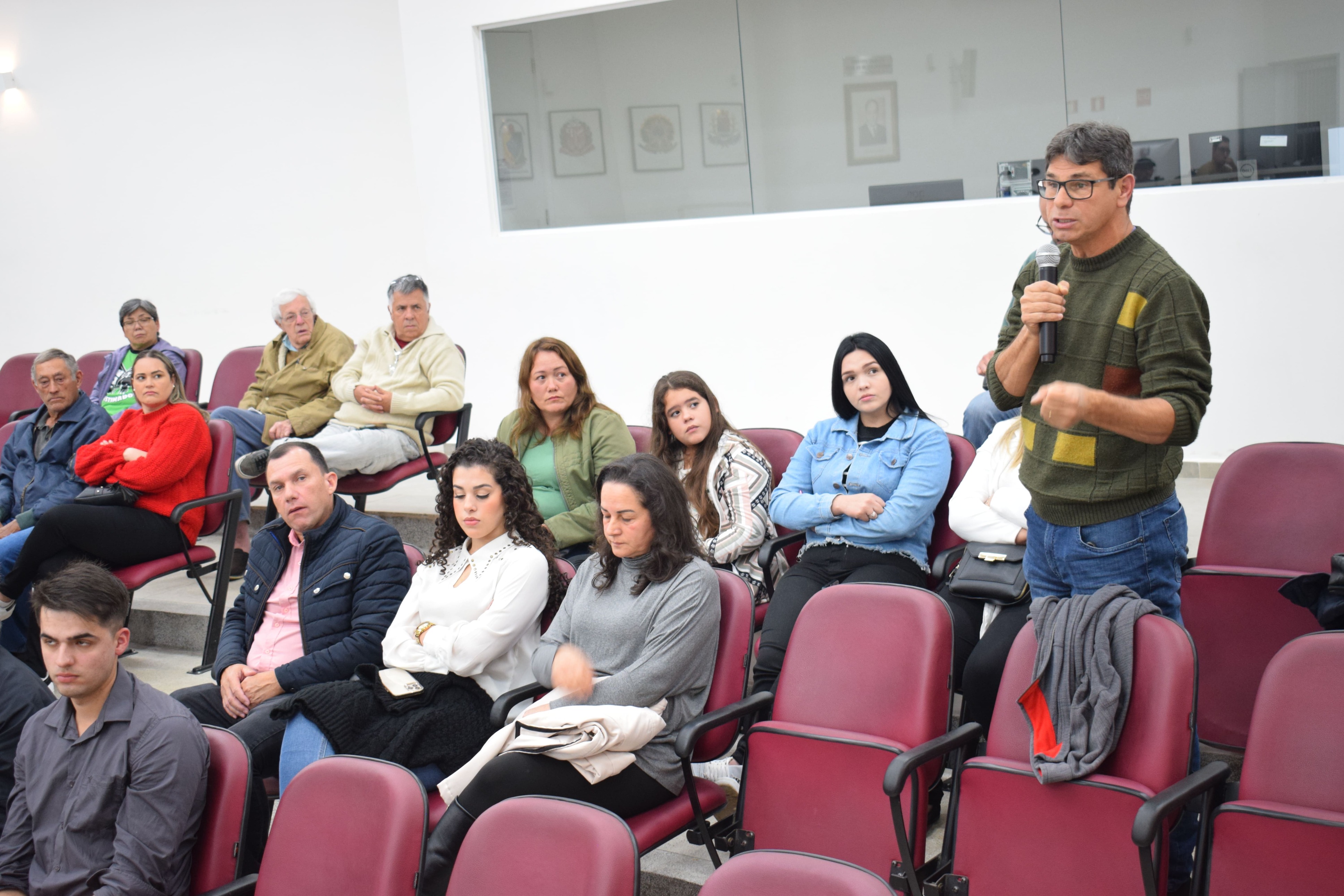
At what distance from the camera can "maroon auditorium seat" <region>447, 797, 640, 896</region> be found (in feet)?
5.62

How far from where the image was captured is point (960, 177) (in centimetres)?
518

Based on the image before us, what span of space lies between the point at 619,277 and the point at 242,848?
13.2ft

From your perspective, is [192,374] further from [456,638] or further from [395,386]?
[456,638]

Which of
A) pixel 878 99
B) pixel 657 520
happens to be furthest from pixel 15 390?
pixel 657 520

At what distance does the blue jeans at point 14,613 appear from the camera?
162 inches

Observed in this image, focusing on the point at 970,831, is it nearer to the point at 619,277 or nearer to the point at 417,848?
the point at 417,848

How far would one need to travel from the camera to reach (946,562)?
10.1 ft

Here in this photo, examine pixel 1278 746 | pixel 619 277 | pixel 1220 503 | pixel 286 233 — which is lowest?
pixel 1278 746

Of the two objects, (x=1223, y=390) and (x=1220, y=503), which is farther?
(x=1223, y=390)

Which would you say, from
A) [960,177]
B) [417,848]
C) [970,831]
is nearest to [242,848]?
[417,848]

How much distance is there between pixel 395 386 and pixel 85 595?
264 centimetres

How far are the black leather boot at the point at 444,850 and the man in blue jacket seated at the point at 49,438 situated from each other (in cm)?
285

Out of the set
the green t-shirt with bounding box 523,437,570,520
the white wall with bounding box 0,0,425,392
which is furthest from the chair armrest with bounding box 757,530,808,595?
the white wall with bounding box 0,0,425,392

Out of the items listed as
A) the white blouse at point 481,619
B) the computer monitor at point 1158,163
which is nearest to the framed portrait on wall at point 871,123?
the computer monitor at point 1158,163
